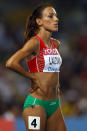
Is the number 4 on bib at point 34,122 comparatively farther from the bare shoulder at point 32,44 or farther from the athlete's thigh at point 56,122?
the bare shoulder at point 32,44

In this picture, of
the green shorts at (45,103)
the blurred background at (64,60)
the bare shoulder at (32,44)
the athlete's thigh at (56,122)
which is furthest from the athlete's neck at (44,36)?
the blurred background at (64,60)

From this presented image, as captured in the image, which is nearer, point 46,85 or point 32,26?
point 46,85

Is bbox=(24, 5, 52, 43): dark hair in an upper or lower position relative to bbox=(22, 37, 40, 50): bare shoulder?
upper

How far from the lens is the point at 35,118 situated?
4859mm

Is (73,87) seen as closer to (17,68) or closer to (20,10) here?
(20,10)

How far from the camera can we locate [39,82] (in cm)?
488

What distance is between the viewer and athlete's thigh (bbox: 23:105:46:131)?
4.87 m

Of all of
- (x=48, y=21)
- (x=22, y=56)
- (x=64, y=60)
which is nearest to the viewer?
(x=22, y=56)

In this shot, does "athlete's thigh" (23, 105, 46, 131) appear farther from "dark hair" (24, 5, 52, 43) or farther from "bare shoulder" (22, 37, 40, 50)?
"dark hair" (24, 5, 52, 43)

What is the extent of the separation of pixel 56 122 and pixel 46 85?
1.53 feet

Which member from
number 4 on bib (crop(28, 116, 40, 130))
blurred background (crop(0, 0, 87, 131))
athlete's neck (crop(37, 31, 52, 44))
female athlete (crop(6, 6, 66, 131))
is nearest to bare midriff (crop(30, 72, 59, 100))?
female athlete (crop(6, 6, 66, 131))

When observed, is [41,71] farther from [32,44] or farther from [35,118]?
[35,118]

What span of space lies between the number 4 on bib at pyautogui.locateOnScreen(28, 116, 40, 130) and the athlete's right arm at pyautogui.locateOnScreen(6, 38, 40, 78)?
46 centimetres

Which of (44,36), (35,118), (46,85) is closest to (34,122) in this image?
(35,118)
